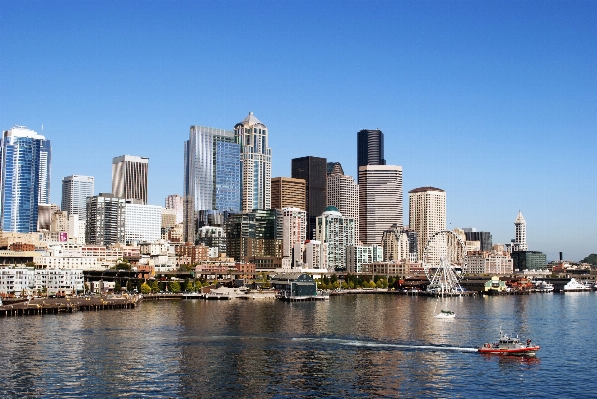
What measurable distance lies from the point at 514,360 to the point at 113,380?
44.5 m

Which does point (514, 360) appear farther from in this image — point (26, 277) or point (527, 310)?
point (26, 277)

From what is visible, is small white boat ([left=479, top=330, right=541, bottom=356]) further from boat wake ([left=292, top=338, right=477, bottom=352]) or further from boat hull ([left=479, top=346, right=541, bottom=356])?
boat wake ([left=292, top=338, right=477, bottom=352])

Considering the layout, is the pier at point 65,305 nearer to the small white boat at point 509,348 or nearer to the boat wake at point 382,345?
the boat wake at point 382,345

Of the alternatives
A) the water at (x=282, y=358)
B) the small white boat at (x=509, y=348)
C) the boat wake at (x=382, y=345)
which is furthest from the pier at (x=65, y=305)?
the small white boat at (x=509, y=348)

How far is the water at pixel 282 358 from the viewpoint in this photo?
6944 centimetres

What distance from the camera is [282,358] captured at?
8488 cm

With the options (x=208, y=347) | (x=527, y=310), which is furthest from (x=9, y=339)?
(x=527, y=310)

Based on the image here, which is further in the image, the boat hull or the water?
the boat hull

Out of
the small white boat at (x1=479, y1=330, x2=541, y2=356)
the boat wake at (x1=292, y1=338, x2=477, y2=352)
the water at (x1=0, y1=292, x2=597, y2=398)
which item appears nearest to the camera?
the water at (x1=0, y1=292, x2=597, y2=398)

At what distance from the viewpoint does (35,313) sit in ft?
458

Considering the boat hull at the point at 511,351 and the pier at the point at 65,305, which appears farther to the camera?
the pier at the point at 65,305

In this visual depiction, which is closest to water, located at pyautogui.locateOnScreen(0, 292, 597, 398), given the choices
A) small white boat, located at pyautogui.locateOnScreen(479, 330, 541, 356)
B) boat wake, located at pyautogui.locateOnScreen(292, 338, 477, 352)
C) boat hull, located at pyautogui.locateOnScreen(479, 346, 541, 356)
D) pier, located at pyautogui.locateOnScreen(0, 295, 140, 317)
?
boat wake, located at pyautogui.locateOnScreen(292, 338, 477, 352)

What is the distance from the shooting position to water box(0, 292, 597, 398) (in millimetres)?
69438

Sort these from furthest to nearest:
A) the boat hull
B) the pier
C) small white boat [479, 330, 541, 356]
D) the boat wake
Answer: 1. the pier
2. the boat wake
3. small white boat [479, 330, 541, 356]
4. the boat hull
